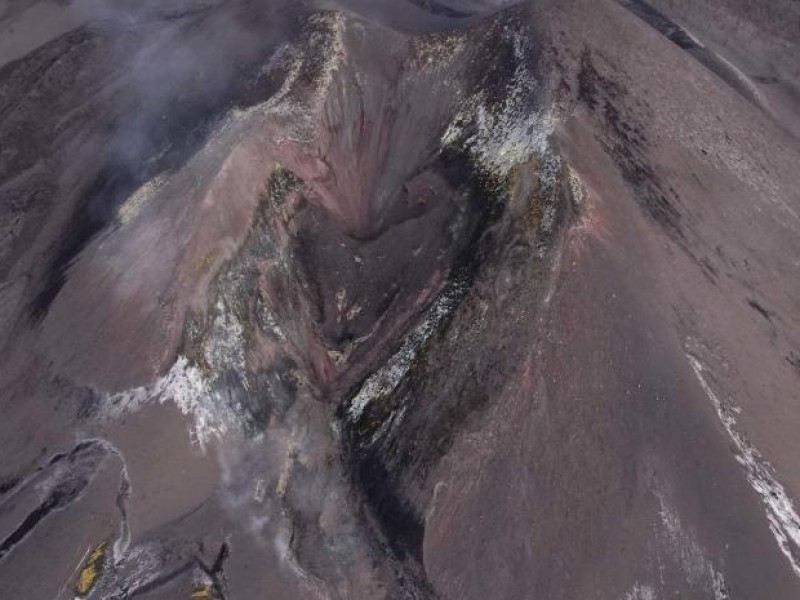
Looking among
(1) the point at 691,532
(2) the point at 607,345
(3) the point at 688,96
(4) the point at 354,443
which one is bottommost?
(4) the point at 354,443

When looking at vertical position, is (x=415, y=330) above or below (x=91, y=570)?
above

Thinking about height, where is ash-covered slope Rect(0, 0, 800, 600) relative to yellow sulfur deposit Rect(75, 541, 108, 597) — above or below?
above

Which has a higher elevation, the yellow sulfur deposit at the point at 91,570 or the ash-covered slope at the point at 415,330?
the ash-covered slope at the point at 415,330

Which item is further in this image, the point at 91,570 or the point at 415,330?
the point at 415,330

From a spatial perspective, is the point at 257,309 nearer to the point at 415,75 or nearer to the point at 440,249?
the point at 440,249

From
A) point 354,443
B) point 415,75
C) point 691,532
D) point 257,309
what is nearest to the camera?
point 691,532

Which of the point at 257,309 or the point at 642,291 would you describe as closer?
the point at 642,291

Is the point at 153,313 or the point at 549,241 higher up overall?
the point at 549,241

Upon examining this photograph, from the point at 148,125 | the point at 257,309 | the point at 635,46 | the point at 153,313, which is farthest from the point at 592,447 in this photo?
the point at 148,125
